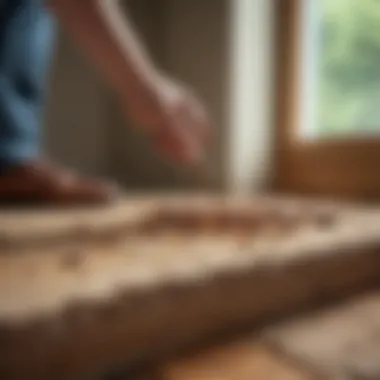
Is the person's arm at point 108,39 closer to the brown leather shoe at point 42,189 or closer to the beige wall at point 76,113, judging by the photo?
the brown leather shoe at point 42,189

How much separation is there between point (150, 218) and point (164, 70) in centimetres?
80

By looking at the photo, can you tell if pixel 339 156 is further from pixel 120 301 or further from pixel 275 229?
pixel 120 301

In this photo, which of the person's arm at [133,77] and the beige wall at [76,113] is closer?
the person's arm at [133,77]

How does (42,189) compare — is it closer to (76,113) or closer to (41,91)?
(41,91)

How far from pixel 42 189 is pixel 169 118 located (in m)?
0.25

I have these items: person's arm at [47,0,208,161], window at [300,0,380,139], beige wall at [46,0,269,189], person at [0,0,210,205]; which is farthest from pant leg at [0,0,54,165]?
window at [300,0,380,139]

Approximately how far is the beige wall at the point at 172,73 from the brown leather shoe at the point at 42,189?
1.76 feet

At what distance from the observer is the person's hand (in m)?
0.81

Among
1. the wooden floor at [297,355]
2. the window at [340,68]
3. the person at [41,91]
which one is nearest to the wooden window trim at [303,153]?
the window at [340,68]

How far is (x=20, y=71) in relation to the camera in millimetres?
1025

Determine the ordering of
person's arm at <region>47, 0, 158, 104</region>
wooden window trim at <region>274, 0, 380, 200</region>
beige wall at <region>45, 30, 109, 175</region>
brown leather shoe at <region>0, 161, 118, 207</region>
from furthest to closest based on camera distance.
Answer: beige wall at <region>45, 30, 109, 175</region> < wooden window trim at <region>274, 0, 380, 200</region> < brown leather shoe at <region>0, 161, 118, 207</region> < person's arm at <region>47, 0, 158, 104</region>

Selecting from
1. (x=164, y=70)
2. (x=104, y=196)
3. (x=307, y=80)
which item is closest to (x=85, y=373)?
(x=104, y=196)

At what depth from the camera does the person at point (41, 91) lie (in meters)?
0.78

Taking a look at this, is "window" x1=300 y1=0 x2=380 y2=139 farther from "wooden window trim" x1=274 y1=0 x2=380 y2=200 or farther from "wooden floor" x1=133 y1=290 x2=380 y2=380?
"wooden floor" x1=133 y1=290 x2=380 y2=380
